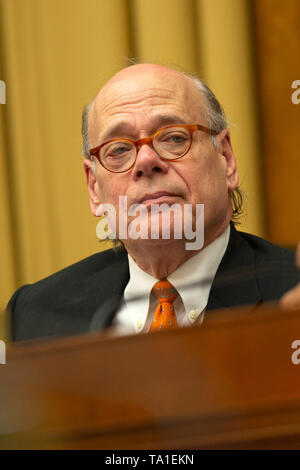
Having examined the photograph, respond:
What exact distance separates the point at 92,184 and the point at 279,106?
379mm

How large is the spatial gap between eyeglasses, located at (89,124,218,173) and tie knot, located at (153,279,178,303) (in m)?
0.20

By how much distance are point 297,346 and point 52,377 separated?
1.24ft

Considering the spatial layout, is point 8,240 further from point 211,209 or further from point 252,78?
point 252,78

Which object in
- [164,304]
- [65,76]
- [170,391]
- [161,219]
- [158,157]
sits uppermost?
[65,76]

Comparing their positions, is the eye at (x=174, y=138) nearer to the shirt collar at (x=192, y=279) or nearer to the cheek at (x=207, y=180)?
the cheek at (x=207, y=180)

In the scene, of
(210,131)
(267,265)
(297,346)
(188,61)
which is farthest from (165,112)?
(297,346)

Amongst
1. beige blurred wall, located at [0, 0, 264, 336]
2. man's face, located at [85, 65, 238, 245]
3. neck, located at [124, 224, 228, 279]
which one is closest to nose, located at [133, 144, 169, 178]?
man's face, located at [85, 65, 238, 245]

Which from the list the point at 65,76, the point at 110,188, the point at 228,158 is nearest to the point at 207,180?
the point at 228,158

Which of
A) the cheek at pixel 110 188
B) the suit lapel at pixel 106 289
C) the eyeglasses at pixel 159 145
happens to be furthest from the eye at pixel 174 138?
the suit lapel at pixel 106 289

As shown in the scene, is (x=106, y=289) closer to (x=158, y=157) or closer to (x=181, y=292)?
(x=181, y=292)

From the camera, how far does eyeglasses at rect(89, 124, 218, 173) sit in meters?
1.02

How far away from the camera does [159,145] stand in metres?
1.01

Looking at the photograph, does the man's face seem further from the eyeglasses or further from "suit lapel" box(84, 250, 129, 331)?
"suit lapel" box(84, 250, 129, 331)

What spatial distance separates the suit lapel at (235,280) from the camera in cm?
94
